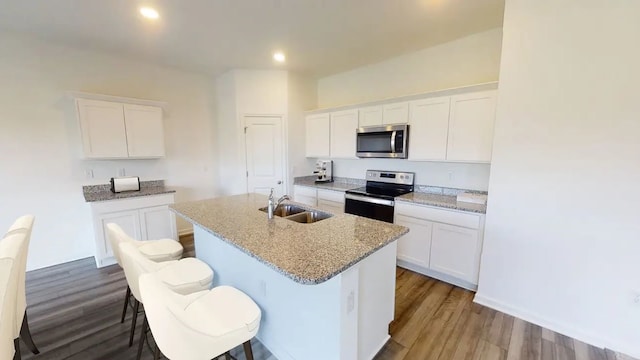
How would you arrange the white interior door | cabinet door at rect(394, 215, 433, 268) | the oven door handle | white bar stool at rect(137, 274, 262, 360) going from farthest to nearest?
the white interior door
the oven door handle
cabinet door at rect(394, 215, 433, 268)
white bar stool at rect(137, 274, 262, 360)

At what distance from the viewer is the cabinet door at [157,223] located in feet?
11.4

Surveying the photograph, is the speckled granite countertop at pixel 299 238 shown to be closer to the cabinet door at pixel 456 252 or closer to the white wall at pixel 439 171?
the cabinet door at pixel 456 252

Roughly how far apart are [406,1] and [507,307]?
2.85m

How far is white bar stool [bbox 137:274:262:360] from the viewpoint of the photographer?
1.10 metres

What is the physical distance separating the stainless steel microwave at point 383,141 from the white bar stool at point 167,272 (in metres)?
2.49

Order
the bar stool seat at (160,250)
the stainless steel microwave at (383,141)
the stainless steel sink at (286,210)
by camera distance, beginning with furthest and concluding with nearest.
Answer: the stainless steel microwave at (383,141) < the stainless steel sink at (286,210) < the bar stool seat at (160,250)

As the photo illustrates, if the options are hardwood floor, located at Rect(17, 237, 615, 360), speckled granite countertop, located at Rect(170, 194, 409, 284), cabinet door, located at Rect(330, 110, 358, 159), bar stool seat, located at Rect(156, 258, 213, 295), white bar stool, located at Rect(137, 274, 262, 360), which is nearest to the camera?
white bar stool, located at Rect(137, 274, 262, 360)

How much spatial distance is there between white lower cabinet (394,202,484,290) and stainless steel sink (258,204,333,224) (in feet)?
3.93

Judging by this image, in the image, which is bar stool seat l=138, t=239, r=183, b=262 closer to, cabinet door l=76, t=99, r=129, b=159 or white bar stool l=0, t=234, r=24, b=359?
white bar stool l=0, t=234, r=24, b=359

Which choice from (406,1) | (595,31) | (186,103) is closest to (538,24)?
(595,31)

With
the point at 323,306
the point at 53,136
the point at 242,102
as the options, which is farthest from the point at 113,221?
the point at 323,306

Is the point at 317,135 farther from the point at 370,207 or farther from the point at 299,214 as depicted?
the point at 299,214

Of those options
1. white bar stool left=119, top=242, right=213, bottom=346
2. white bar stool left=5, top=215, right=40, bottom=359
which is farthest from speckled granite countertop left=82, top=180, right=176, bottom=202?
white bar stool left=119, top=242, right=213, bottom=346

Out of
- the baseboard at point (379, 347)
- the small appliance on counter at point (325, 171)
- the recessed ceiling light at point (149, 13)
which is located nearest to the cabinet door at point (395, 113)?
the small appliance on counter at point (325, 171)
